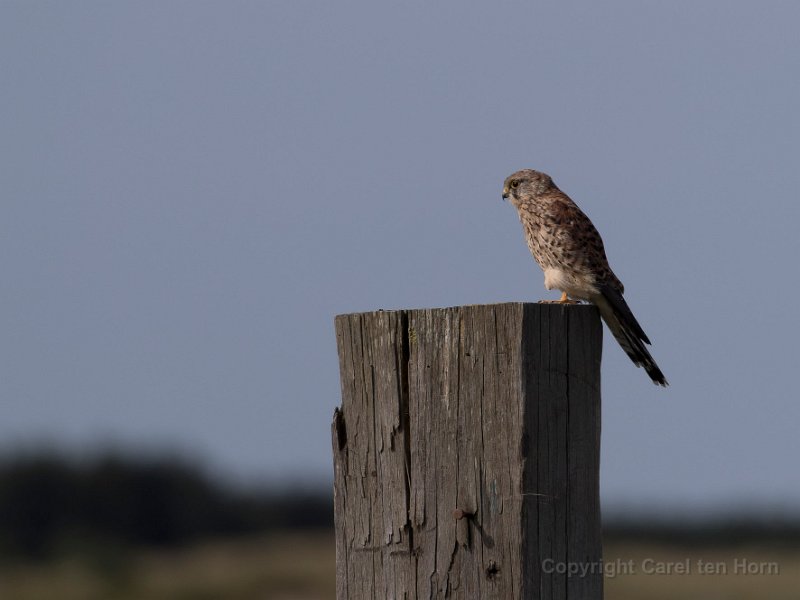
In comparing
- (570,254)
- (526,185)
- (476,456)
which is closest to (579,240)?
(570,254)

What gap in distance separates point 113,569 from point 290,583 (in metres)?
2.81

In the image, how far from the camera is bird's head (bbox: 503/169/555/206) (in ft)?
18.5

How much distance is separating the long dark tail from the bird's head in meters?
1.26

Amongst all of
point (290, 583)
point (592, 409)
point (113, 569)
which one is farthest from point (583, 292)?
point (113, 569)

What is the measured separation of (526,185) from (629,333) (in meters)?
1.59

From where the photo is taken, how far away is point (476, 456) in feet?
9.11

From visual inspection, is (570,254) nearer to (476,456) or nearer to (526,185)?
(526,185)

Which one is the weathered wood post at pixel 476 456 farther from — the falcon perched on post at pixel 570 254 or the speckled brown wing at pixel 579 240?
the speckled brown wing at pixel 579 240

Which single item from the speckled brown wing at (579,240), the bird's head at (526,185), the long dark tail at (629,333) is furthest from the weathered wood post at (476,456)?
the bird's head at (526,185)

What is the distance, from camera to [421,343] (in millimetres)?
2871

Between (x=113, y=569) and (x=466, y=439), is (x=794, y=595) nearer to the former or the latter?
(x=113, y=569)

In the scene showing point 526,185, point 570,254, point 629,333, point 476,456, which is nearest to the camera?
point 476,456

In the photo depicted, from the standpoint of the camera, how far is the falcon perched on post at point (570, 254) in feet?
14.3

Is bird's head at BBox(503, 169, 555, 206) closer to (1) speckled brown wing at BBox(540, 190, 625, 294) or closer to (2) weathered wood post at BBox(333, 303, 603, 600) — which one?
(1) speckled brown wing at BBox(540, 190, 625, 294)
